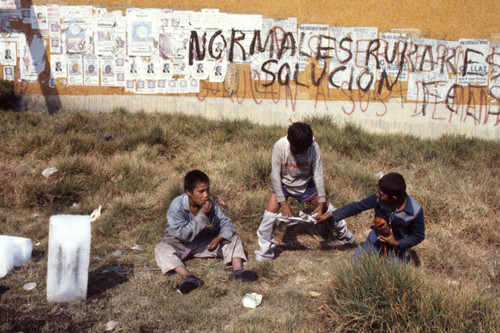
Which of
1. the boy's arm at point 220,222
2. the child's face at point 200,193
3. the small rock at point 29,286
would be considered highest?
the child's face at point 200,193

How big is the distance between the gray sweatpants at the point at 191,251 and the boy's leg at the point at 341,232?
102 cm

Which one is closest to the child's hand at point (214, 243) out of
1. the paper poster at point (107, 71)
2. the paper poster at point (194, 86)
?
the paper poster at point (194, 86)

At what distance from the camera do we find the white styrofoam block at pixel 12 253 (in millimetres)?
3812

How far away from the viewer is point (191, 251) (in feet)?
14.2

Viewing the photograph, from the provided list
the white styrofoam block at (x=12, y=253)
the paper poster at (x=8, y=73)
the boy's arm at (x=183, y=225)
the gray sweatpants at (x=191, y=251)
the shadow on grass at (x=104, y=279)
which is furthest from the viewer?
the paper poster at (x=8, y=73)

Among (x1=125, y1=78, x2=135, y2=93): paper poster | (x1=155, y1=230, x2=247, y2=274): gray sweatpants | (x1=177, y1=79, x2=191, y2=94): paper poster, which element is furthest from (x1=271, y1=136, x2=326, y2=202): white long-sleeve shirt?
(x1=125, y1=78, x2=135, y2=93): paper poster

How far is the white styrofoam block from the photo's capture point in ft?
12.5

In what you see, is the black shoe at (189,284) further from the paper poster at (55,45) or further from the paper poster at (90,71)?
the paper poster at (55,45)

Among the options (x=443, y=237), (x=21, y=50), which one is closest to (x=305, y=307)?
(x=443, y=237)

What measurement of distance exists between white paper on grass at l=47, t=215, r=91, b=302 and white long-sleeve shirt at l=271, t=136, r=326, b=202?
1895mm

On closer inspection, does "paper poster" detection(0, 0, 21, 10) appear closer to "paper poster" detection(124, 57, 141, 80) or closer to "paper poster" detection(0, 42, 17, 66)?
"paper poster" detection(0, 42, 17, 66)

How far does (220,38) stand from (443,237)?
6.23 metres

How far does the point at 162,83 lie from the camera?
30.1 ft

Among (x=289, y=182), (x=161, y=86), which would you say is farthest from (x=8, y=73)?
(x=289, y=182)
